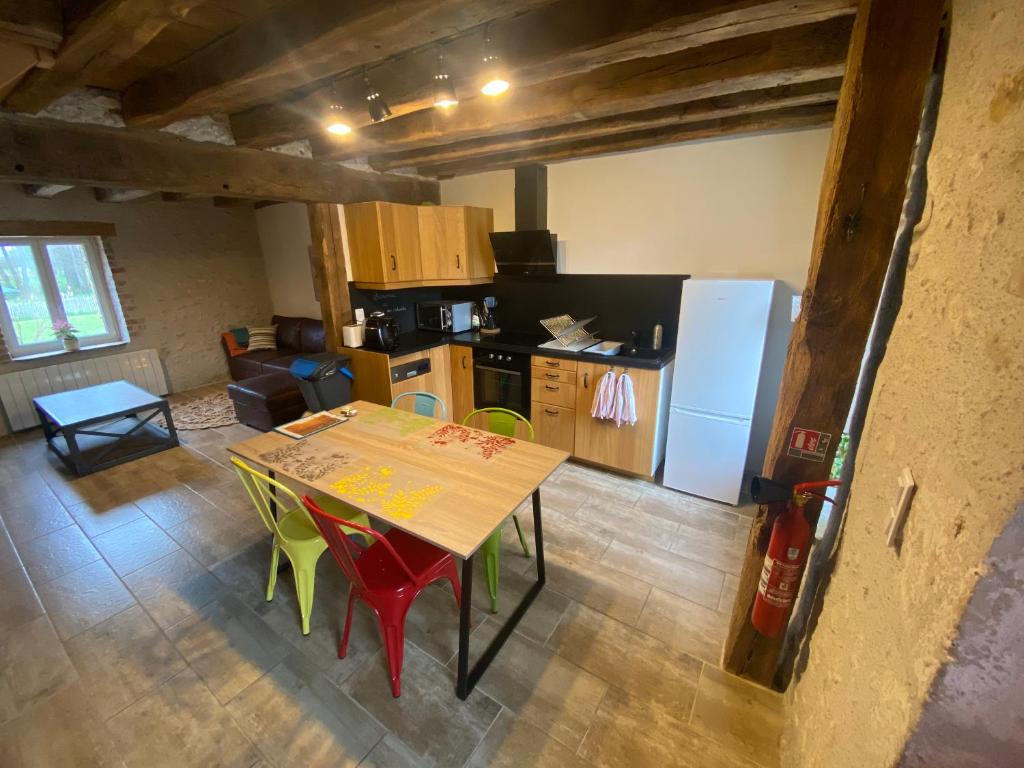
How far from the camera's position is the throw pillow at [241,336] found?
5.55 m

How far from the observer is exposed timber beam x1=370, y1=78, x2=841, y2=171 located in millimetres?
1935

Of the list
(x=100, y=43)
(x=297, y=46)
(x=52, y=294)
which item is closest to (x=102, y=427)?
(x=52, y=294)

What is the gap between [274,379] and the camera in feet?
13.9

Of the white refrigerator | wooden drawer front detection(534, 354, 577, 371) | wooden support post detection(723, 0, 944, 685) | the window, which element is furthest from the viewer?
the window

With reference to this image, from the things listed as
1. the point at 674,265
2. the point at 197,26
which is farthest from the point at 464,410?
the point at 197,26

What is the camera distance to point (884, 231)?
116 centimetres

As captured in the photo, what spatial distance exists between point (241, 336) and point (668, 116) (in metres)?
5.61

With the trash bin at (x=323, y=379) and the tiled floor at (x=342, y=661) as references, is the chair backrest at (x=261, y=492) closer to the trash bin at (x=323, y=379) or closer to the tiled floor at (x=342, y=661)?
the tiled floor at (x=342, y=661)

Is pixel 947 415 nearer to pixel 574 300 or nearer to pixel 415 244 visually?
pixel 574 300

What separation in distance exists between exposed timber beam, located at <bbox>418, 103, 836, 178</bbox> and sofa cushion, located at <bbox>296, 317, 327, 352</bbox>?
8.17ft

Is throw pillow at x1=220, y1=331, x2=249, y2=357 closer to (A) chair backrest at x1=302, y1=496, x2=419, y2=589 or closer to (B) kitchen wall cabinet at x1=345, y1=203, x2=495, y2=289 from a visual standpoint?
(B) kitchen wall cabinet at x1=345, y1=203, x2=495, y2=289

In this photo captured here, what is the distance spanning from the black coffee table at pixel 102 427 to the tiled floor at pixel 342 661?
0.74 m

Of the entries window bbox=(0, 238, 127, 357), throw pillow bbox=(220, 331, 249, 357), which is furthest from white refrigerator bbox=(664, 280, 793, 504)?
window bbox=(0, 238, 127, 357)

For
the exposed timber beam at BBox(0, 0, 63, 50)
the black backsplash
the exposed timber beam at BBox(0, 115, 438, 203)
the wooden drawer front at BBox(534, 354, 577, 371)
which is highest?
the exposed timber beam at BBox(0, 0, 63, 50)
